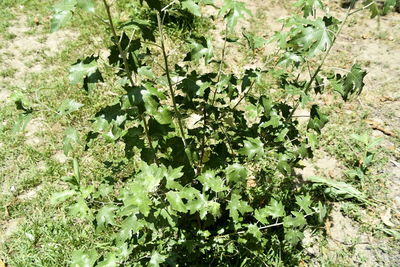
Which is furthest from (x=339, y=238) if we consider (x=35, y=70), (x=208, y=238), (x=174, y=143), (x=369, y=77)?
(x=35, y=70)

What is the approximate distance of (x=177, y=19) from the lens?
17.7ft

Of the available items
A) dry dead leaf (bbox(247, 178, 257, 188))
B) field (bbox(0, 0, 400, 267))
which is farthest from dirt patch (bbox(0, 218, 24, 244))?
dry dead leaf (bbox(247, 178, 257, 188))

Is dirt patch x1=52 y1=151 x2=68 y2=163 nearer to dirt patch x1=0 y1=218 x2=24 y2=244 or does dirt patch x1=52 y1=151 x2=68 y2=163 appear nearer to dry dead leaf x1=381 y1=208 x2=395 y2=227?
dirt patch x1=0 y1=218 x2=24 y2=244

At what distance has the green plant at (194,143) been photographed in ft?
5.86

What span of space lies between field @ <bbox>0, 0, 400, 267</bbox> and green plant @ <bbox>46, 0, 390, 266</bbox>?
53 millimetres

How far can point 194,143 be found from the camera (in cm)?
242

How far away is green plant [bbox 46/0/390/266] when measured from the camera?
1785mm

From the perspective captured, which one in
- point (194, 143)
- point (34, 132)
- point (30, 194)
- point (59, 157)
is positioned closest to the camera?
point (194, 143)

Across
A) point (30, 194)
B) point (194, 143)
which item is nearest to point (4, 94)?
point (30, 194)

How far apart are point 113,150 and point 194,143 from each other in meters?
1.69

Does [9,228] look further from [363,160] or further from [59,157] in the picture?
[363,160]

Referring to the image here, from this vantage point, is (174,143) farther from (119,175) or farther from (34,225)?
(34,225)

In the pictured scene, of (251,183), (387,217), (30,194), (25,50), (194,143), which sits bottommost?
(387,217)

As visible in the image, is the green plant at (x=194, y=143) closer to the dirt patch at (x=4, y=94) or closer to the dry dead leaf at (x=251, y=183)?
the dry dead leaf at (x=251, y=183)
